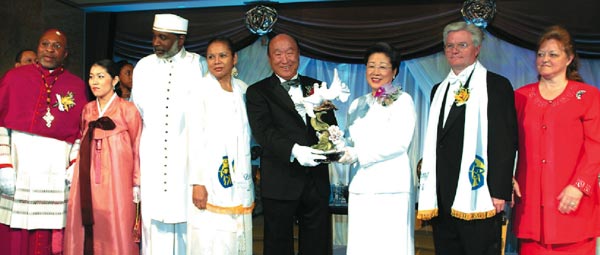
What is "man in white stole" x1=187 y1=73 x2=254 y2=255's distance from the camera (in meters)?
4.04

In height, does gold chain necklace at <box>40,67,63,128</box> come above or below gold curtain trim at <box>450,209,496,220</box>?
above

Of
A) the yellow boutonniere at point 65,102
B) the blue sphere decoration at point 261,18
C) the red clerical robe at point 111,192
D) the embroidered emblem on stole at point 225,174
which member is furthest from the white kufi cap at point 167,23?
the blue sphere decoration at point 261,18

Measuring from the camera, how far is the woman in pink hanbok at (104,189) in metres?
4.39

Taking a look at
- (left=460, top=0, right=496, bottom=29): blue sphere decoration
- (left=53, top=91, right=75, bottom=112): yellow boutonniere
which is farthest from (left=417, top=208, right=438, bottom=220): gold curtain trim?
(left=460, top=0, right=496, bottom=29): blue sphere decoration

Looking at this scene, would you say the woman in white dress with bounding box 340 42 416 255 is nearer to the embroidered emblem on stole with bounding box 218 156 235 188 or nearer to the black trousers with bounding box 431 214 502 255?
the black trousers with bounding box 431 214 502 255

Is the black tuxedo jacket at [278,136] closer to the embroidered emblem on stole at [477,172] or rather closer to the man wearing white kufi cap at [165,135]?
the man wearing white kufi cap at [165,135]

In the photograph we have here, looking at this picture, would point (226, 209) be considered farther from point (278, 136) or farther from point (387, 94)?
point (387, 94)

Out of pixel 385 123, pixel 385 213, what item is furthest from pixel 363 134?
pixel 385 213

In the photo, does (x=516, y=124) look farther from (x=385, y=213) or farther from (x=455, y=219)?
(x=385, y=213)

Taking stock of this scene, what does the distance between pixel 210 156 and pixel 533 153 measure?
2.02 meters

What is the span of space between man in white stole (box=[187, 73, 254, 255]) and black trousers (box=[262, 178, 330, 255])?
0.19 meters

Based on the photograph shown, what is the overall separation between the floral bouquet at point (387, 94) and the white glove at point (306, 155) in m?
0.53

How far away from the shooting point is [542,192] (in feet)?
12.1

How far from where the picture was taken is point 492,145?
3576mm
